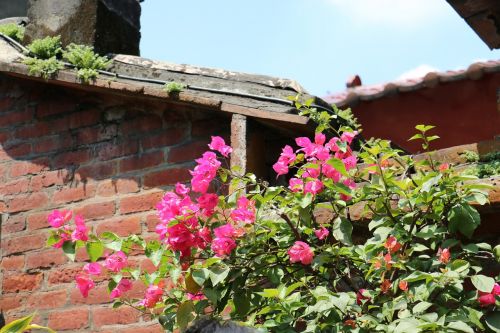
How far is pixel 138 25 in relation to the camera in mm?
5367

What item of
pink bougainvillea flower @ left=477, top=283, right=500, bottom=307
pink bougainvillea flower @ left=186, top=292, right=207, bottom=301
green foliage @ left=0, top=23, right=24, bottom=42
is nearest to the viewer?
pink bougainvillea flower @ left=477, top=283, right=500, bottom=307

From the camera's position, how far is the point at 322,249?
304 cm

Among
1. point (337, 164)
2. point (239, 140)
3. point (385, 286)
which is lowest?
point (385, 286)

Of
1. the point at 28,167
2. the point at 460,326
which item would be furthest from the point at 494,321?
the point at 28,167

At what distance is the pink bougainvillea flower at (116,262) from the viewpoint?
125 inches

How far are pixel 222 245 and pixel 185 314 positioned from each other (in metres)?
0.30

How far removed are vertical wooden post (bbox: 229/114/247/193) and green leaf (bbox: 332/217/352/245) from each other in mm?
890

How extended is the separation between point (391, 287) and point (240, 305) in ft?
1.92

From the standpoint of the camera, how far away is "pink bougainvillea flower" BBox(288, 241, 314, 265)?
2.94 metres

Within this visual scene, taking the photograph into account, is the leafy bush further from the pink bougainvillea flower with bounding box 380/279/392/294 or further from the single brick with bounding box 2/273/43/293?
the single brick with bounding box 2/273/43/293

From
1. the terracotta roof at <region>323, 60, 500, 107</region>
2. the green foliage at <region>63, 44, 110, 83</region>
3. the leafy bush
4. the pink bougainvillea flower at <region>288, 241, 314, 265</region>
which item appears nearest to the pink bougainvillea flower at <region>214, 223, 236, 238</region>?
the leafy bush

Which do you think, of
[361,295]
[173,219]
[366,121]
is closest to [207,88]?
[173,219]

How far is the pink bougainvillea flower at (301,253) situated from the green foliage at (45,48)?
2.34m

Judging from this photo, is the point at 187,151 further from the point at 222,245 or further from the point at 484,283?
the point at 484,283
